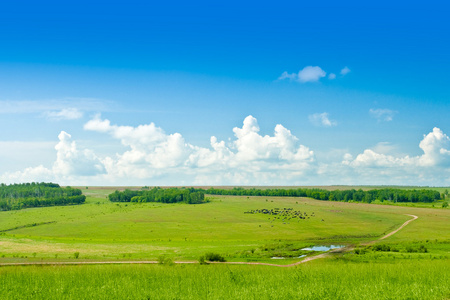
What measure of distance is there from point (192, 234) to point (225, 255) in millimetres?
37796

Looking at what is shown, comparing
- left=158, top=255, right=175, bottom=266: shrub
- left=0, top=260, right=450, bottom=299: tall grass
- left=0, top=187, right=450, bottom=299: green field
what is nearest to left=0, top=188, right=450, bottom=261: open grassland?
left=0, top=187, right=450, bottom=299: green field

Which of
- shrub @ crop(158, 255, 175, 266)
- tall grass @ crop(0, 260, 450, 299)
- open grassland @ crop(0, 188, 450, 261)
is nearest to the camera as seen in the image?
tall grass @ crop(0, 260, 450, 299)

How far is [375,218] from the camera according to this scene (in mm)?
118438

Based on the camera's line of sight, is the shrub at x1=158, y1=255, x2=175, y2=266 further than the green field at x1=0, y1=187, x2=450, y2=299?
Yes

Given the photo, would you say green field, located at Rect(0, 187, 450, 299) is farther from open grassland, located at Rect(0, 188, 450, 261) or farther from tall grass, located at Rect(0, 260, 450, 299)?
open grassland, located at Rect(0, 188, 450, 261)

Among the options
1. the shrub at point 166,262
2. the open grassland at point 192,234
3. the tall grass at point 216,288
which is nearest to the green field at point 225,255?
the tall grass at point 216,288

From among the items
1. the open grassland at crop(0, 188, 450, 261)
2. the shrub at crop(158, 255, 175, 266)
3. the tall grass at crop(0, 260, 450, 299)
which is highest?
the tall grass at crop(0, 260, 450, 299)

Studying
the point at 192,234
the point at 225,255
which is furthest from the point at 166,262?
the point at 192,234

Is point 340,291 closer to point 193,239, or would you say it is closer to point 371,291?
point 371,291

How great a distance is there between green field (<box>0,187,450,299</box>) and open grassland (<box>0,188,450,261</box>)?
0.25 metres

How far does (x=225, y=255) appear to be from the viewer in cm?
5575

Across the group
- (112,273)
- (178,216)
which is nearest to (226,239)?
(178,216)

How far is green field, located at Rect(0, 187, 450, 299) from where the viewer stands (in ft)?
61.2

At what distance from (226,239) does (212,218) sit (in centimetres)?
4067
